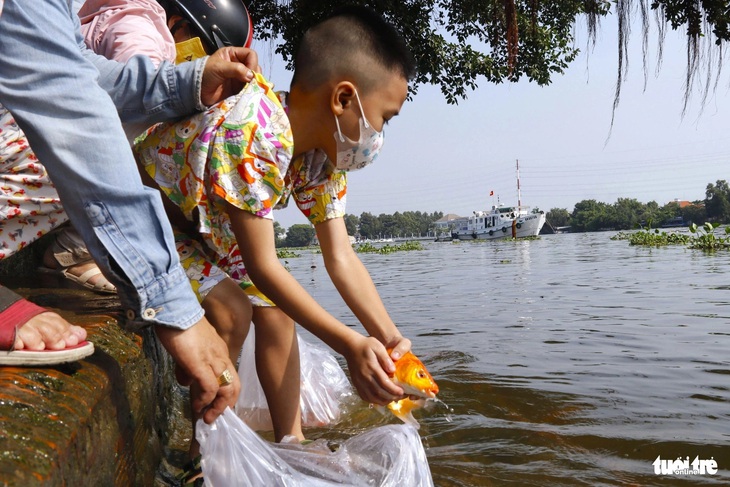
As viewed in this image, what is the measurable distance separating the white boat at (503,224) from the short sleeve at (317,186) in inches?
1791

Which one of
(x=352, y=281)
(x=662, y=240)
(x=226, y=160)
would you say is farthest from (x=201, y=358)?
(x=662, y=240)

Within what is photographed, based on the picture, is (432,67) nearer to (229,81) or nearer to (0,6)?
(229,81)

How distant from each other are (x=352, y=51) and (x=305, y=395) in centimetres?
149

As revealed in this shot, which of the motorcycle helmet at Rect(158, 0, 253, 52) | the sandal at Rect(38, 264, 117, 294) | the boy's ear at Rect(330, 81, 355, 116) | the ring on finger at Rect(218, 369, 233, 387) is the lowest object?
the ring on finger at Rect(218, 369, 233, 387)

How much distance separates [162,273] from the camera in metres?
1.23

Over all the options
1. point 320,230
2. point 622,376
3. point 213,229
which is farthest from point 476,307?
point 213,229

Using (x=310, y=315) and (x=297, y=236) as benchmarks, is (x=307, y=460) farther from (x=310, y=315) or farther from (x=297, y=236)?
(x=297, y=236)

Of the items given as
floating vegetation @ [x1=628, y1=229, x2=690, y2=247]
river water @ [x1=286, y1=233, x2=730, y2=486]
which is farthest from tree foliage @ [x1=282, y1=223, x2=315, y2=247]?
river water @ [x1=286, y1=233, x2=730, y2=486]

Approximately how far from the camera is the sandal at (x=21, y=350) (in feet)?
3.66

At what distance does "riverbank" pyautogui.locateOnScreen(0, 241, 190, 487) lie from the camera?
0.90m

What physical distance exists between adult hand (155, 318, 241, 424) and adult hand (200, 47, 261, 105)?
90 cm

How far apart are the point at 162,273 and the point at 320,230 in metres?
1.20

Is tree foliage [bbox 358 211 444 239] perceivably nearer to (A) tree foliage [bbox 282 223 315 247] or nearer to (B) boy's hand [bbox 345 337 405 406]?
(A) tree foliage [bbox 282 223 315 247]

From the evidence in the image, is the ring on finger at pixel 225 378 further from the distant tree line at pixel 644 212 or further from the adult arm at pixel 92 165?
the distant tree line at pixel 644 212
